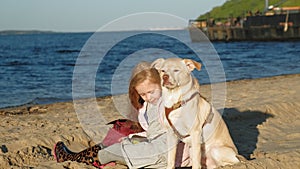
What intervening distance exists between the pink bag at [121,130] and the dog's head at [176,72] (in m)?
1.39

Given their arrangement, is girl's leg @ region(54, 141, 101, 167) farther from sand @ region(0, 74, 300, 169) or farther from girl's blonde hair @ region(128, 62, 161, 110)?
girl's blonde hair @ region(128, 62, 161, 110)

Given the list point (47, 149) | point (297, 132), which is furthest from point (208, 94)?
point (47, 149)

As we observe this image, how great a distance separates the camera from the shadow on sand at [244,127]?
6.78 meters

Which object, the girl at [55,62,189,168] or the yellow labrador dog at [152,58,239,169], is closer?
the yellow labrador dog at [152,58,239,169]

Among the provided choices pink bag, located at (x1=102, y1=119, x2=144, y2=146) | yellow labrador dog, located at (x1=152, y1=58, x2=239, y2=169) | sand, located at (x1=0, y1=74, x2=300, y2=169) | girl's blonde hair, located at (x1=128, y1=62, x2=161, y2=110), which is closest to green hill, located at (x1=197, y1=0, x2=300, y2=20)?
sand, located at (x1=0, y1=74, x2=300, y2=169)

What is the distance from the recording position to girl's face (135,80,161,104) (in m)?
5.45

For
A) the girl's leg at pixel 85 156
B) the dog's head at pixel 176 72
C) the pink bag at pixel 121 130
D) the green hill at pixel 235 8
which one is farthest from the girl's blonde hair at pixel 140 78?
the green hill at pixel 235 8

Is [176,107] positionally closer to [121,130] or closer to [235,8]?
[121,130]

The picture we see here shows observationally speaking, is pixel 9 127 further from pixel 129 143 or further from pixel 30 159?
pixel 129 143

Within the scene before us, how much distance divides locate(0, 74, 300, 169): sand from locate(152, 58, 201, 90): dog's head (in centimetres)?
108

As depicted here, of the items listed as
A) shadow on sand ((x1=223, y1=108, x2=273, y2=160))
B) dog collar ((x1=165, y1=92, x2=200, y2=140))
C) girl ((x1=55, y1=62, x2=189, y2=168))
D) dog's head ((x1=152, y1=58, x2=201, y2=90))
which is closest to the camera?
dog's head ((x1=152, y1=58, x2=201, y2=90))

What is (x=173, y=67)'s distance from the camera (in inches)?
187

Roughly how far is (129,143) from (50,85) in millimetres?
11847

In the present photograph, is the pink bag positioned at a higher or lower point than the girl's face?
lower
